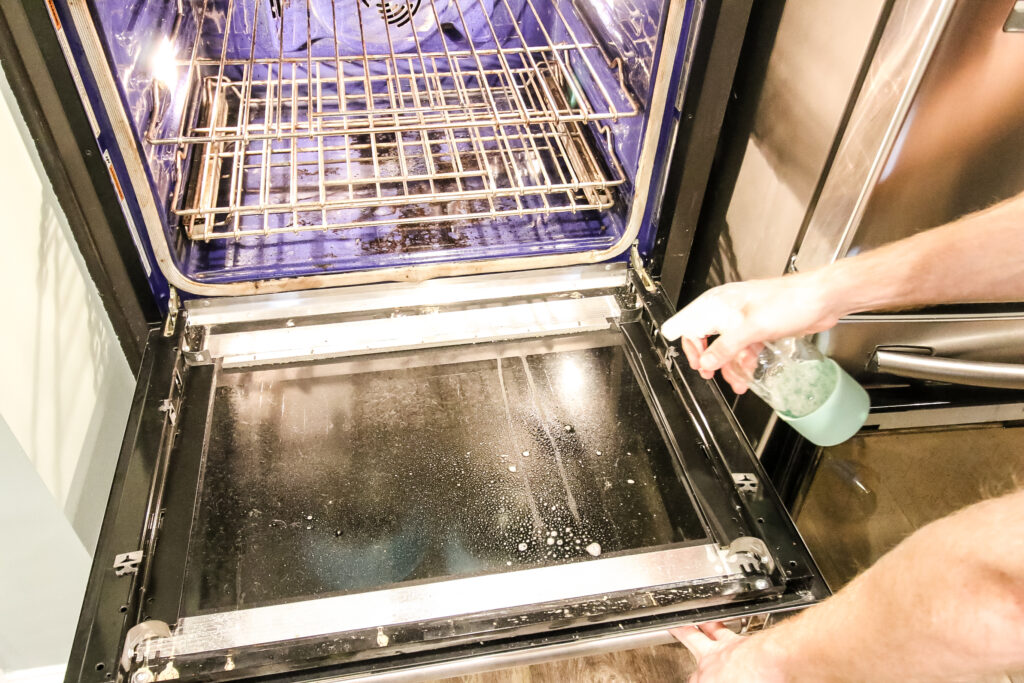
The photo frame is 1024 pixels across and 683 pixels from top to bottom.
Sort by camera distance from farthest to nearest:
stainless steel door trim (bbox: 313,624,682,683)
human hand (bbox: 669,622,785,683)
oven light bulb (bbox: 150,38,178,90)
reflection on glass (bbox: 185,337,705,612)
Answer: oven light bulb (bbox: 150,38,178,90) < reflection on glass (bbox: 185,337,705,612) < stainless steel door trim (bbox: 313,624,682,683) < human hand (bbox: 669,622,785,683)

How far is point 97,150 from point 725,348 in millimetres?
961

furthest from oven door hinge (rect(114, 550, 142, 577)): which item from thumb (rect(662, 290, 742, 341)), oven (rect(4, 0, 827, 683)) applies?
thumb (rect(662, 290, 742, 341))

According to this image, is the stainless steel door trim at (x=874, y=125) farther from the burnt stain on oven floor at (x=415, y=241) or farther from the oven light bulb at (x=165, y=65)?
the oven light bulb at (x=165, y=65)

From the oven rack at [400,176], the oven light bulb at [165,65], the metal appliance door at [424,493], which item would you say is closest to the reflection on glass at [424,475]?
the metal appliance door at [424,493]

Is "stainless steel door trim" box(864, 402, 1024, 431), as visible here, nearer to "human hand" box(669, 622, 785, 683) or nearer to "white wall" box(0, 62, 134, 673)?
"human hand" box(669, 622, 785, 683)

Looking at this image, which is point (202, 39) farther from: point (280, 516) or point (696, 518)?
point (696, 518)

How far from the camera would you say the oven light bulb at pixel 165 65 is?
1355mm

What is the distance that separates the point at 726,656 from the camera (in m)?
0.80

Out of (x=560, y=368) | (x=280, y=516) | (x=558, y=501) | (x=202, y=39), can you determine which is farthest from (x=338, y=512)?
(x=202, y=39)

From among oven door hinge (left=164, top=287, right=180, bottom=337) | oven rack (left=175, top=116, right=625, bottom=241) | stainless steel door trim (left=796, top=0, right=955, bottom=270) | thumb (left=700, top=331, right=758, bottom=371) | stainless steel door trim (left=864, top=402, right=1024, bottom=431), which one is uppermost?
stainless steel door trim (left=796, top=0, right=955, bottom=270)

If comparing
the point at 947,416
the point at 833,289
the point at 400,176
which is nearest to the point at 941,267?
the point at 833,289

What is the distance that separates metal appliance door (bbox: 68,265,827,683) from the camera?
853 mm

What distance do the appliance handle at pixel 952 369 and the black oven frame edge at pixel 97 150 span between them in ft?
1.39

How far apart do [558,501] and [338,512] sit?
1.08ft
